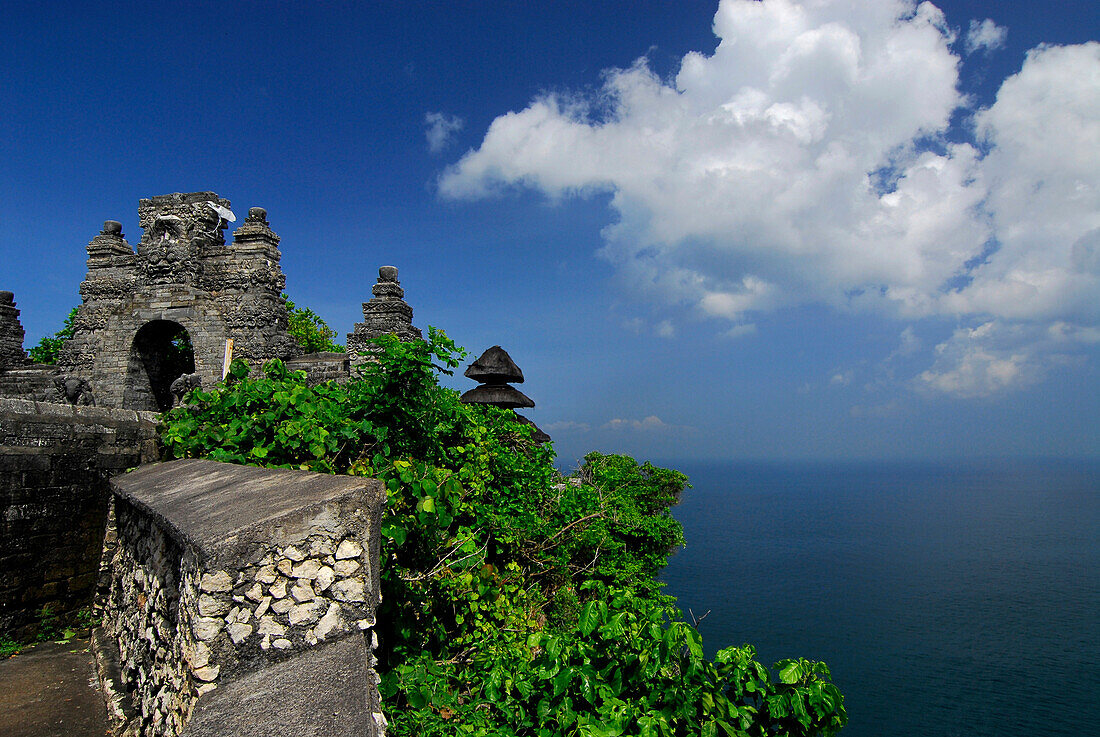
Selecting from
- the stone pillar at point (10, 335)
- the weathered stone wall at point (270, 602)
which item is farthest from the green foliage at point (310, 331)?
the weathered stone wall at point (270, 602)

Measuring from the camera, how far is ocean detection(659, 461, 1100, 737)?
23625mm

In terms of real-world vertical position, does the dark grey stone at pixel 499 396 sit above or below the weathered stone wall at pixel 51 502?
above

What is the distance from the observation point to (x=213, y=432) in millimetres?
5387

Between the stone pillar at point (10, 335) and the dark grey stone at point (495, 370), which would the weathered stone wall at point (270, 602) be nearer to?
the dark grey stone at point (495, 370)

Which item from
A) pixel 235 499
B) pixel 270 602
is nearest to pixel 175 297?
pixel 235 499

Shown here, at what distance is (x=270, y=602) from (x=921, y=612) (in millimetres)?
44393

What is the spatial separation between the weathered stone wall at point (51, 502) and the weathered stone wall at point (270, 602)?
3224 millimetres

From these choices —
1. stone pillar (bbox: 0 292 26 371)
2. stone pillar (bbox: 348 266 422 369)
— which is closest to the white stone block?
stone pillar (bbox: 348 266 422 369)

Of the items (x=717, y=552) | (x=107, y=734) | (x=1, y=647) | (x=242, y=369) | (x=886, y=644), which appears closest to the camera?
(x=107, y=734)

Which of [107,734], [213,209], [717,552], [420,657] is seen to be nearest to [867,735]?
[420,657]

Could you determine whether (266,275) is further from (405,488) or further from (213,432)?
(405,488)

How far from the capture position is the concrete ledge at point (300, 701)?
5.97ft

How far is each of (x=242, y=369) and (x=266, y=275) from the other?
22.3 ft

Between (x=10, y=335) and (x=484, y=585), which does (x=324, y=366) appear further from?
(x=10, y=335)
